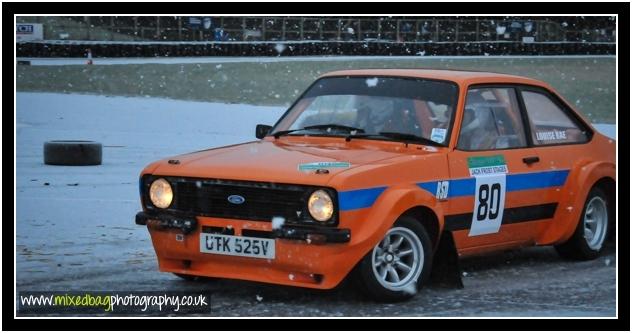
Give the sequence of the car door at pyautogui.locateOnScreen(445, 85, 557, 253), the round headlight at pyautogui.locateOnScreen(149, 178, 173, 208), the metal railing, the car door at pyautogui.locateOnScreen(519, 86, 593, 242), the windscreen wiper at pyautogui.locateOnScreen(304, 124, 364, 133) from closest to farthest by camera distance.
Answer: the round headlight at pyautogui.locateOnScreen(149, 178, 173, 208)
the car door at pyautogui.locateOnScreen(445, 85, 557, 253)
the windscreen wiper at pyautogui.locateOnScreen(304, 124, 364, 133)
the car door at pyautogui.locateOnScreen(519, 86, 593, 242)
the metal railing

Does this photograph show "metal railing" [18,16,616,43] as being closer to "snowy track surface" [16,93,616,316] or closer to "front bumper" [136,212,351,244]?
"snowy track surface" [16,93,616,316]

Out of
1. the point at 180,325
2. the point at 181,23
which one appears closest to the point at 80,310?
the point at 180,325

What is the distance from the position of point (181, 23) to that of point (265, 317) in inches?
649

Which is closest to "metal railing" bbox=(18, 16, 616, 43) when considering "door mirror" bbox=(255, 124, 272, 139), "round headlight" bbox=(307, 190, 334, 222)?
"door mirror" bbox=(255, 124, 272, 139)

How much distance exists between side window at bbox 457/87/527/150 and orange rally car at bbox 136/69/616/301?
1 centimetres

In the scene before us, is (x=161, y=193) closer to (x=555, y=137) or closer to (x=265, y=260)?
(x=265, y=260)

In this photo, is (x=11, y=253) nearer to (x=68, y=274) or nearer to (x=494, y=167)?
(x=68, y=274)

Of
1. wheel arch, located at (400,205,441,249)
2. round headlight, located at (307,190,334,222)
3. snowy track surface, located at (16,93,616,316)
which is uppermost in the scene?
round headlight, located at (307,190,334,222)

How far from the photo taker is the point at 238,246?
22.4 ft

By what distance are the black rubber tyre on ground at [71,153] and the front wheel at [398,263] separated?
6.98 meters

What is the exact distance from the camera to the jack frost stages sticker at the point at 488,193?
756cm

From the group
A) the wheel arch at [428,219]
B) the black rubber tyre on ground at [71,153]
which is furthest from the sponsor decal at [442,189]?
the black rubber tyre on ground at [71,153]

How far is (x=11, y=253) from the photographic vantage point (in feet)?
26.9

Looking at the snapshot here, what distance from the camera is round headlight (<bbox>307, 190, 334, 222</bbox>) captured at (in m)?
6.61
